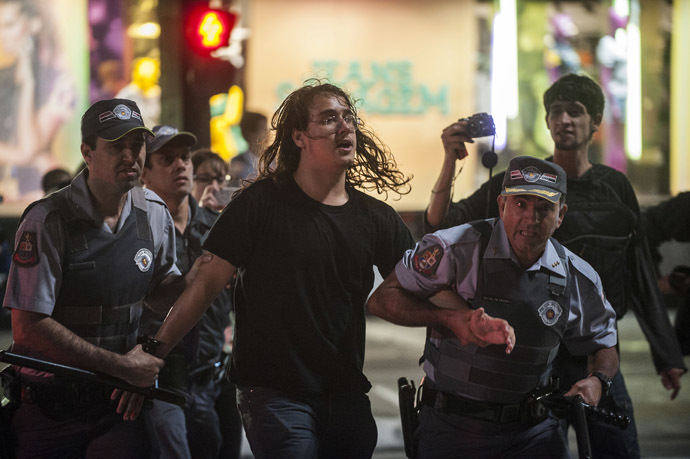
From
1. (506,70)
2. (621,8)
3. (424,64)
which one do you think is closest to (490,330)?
(424,64)

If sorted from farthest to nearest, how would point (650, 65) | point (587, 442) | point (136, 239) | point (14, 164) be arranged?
point (650, 65), point (14, 164), point (136, 239), point (587, 442)

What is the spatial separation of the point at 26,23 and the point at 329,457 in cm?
1209

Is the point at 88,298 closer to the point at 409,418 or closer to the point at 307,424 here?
the point at 307,424

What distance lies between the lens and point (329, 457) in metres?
3.67

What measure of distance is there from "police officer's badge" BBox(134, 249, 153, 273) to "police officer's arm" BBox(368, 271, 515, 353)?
96cm

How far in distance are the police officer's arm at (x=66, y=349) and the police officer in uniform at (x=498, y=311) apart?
1.01 m

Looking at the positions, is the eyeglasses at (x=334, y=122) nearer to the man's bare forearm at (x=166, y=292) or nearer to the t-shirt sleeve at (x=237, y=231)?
the t-shirt sleeve at (x=237, y=231)

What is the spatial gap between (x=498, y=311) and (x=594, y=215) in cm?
130

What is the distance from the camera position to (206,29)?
8914 millimetres

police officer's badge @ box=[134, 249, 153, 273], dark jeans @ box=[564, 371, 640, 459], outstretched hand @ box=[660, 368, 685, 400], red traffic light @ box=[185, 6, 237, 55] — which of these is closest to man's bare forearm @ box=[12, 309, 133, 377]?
police officer's badge @ box=[134, 249, 153, 273]

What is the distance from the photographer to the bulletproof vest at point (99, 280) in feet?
12.1

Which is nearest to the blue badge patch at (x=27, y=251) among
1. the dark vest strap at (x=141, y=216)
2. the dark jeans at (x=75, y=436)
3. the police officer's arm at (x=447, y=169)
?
the dark vest strap at (x=141, y=216)

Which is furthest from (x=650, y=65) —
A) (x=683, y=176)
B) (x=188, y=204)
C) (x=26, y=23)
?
(x=188, y=204)

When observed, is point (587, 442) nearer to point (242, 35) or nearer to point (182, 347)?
point (182, 347)
